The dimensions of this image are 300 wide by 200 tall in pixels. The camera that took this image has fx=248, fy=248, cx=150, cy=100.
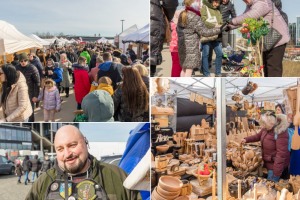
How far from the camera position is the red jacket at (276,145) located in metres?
2.43

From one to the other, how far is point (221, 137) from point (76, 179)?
4.48 ft

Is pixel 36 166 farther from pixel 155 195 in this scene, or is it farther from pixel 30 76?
pixel 155 195

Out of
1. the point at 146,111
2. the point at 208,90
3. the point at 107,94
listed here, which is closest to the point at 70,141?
the point at 107,94

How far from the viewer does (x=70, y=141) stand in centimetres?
218

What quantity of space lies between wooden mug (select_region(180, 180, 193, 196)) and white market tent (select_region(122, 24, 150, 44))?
1419 millimetres

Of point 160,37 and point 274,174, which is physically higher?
point 160,37

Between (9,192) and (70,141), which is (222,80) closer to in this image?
(70,141)

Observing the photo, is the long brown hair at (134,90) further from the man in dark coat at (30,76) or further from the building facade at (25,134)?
the man in dark coat at (30,76)

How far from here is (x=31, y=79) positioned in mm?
2488

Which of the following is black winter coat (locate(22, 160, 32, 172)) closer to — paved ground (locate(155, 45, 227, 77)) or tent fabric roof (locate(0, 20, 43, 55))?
tent fabric roof (locate(0, 20, 43, 55))

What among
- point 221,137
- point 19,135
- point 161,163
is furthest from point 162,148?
point 19,135

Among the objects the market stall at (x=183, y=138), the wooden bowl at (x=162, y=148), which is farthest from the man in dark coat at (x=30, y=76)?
the wooden bowl at (x=162, y=148)

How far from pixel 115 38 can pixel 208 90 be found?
106 cm

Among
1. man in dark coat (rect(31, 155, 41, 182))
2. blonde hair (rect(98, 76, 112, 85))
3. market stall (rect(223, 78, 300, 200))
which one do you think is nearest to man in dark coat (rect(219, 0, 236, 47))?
market stall (rect(223, 78, 300, 200))
